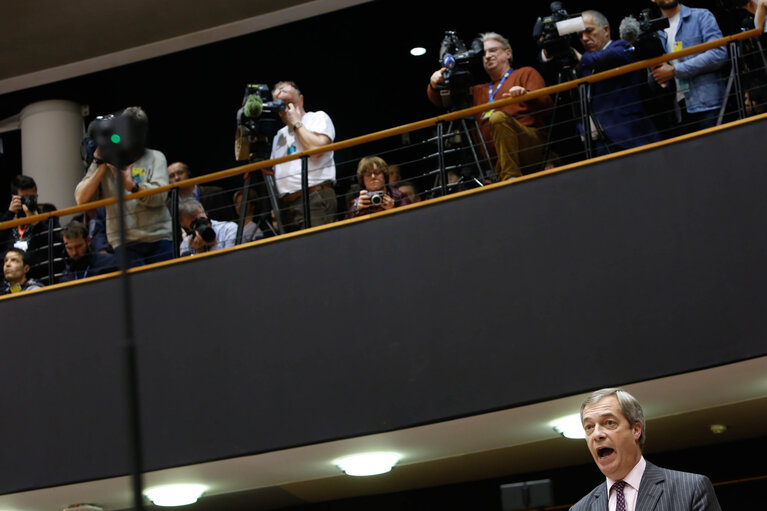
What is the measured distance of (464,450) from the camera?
20.8 feet

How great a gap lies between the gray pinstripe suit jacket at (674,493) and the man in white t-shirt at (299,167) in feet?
10.8

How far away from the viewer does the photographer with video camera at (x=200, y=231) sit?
615 cm

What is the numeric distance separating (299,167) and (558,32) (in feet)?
5.40

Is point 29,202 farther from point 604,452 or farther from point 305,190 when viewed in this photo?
point 604,452

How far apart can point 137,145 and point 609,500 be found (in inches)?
64.6

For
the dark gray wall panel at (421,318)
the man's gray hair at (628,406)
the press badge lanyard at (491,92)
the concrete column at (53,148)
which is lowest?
the man's gray hair at (628,406)

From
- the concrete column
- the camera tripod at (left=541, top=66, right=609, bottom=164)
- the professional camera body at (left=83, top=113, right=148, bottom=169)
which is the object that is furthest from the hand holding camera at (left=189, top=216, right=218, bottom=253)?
the professional camera body at (left=83, top=113, right=148, bottom=169)

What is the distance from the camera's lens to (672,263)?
5.17 m

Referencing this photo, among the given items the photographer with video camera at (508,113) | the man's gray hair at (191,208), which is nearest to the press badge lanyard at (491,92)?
the photographer with video camera at (508,113)

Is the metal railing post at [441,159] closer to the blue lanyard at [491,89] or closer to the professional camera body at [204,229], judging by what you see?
the blue lanyard at [491,89]

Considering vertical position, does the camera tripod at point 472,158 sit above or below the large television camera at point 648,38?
below

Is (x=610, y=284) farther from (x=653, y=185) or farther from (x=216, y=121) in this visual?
(x=216, y=121)

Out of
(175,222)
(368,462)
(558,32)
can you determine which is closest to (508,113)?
(558,32)

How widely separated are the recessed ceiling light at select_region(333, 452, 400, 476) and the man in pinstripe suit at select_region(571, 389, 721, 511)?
318 cm
